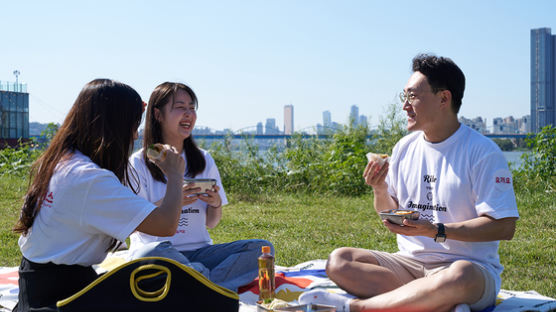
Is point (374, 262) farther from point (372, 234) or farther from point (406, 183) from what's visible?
point (372, 234)

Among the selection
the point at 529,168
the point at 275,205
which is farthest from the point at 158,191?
the point at 529,168

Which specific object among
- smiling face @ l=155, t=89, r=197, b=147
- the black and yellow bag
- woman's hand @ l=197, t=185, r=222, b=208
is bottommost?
the black and yellow bag

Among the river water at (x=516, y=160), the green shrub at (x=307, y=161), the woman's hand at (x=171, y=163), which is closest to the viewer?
the woman's hand at (x=171, y=163)

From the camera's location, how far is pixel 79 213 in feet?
7.67

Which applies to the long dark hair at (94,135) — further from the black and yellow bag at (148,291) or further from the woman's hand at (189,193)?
the woman's hand at (189,193)

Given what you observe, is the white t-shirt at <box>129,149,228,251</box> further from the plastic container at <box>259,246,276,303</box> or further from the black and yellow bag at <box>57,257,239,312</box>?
the black and yellow bag at <box>57,257,239,312</box>

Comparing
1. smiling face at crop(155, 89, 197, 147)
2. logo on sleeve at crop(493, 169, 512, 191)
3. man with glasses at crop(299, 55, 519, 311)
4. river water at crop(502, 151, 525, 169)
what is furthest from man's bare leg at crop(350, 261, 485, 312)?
river water at crop(502, 151, 525, 169)

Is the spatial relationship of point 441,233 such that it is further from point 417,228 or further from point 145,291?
point 145,291

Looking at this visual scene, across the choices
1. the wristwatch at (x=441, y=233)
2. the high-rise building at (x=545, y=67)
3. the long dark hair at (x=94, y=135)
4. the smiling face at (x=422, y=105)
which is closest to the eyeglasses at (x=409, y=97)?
the smiling face at (x=422, y=105)

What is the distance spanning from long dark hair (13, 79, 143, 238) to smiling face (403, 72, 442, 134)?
5.57ft

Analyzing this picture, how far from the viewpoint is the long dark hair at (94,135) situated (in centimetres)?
247

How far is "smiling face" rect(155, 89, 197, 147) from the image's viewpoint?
3912 mm

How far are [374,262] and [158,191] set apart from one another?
1510 mm

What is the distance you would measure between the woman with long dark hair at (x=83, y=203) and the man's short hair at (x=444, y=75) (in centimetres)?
170
